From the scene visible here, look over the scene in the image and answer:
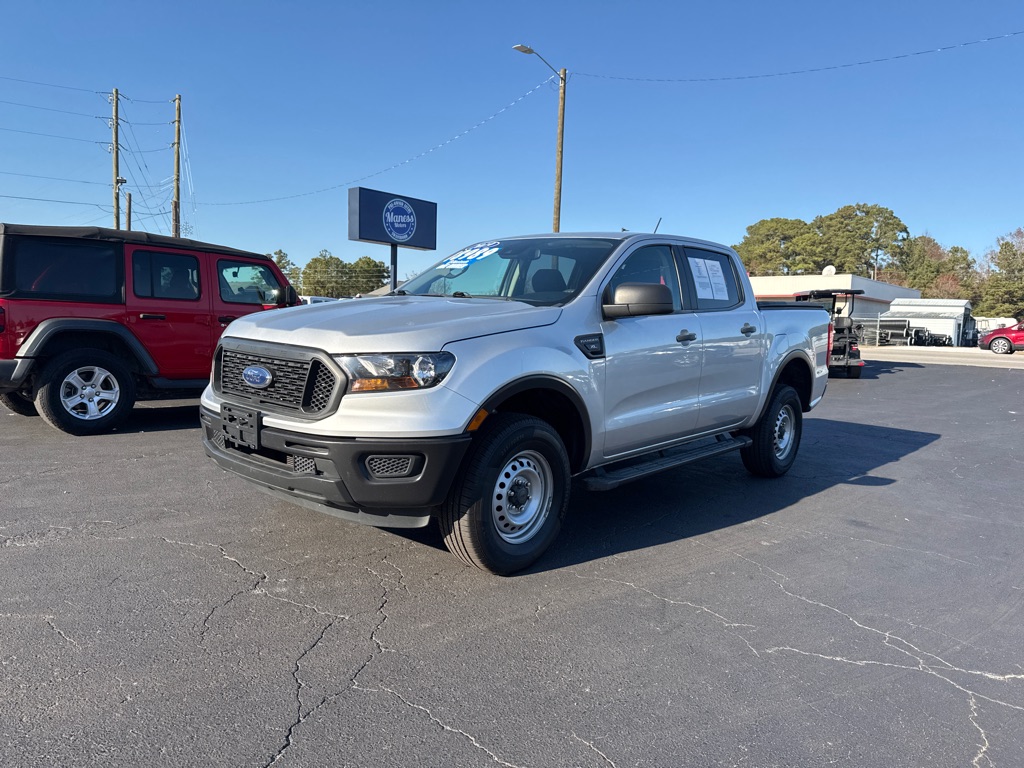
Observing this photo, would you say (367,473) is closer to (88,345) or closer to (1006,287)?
(88,345)

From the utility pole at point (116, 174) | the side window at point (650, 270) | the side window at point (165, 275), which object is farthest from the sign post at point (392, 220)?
the utility pole at point (116, 174)

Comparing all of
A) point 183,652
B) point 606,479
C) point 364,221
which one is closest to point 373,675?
point 183,652

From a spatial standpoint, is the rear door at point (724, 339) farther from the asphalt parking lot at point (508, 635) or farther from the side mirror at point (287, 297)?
the side mirror at point (287, 297)

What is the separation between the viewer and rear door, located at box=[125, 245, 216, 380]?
291 inches

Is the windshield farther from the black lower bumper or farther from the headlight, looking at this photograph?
the black lower bumper

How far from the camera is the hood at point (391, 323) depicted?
11.2 feet

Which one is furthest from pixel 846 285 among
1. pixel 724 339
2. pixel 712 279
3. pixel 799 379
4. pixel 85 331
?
pixel 85 331

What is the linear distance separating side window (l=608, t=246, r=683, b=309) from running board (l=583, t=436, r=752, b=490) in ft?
3.46

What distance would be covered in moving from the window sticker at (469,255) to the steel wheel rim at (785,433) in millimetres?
3021

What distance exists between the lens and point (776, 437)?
20.5ft

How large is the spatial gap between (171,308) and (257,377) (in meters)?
A: 4.61

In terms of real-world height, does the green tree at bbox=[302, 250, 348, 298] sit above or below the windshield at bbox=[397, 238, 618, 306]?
above

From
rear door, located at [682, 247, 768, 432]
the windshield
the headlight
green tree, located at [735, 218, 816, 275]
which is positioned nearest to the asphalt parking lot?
rear door, located at [682, 247, 768, 432]

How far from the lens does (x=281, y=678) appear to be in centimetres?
275
